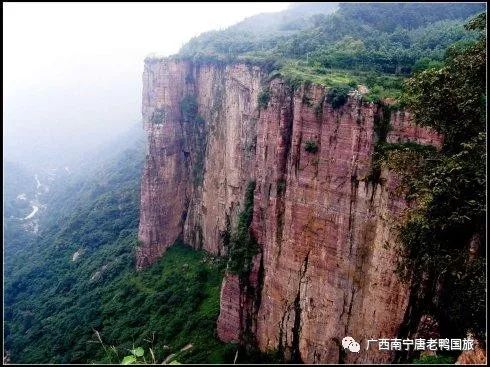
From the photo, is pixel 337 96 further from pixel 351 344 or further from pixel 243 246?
pixel 351 344

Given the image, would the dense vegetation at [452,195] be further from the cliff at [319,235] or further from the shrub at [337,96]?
the shrub at [337,96]

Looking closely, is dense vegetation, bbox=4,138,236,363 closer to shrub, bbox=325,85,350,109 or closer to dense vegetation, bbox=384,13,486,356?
dense vegetation, bbox=384,13,486,356

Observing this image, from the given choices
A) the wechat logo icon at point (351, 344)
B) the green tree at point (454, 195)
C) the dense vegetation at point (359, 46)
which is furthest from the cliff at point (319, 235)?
the dense vegetation at point (359, 46)

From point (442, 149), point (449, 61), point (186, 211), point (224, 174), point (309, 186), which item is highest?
point (449, 61)

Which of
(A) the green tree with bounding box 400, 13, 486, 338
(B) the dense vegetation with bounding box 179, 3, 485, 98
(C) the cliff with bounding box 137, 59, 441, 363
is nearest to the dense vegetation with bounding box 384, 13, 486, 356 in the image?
(A) the green tree with bounding box 400, 13, 486, 338

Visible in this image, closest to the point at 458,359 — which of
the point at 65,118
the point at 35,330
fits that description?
the point at 35,330

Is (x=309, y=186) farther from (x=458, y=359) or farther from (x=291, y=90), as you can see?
(x=458, y=359)
